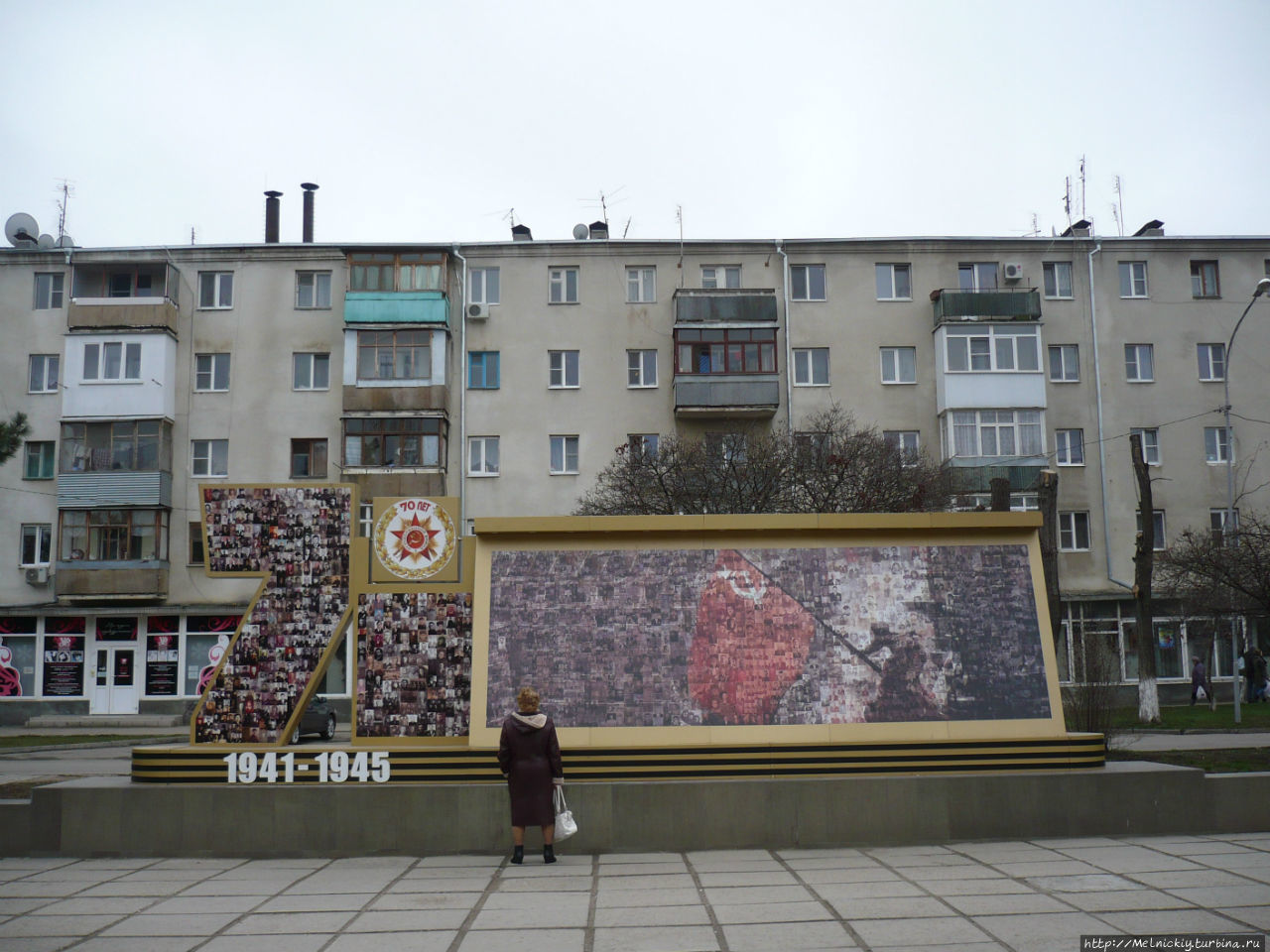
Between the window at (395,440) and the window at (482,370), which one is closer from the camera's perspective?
the window at (395,440)

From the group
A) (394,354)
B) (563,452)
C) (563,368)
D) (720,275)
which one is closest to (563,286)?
(563,368)

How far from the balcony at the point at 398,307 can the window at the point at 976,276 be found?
59.1 feet

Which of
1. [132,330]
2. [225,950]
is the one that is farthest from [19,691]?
[225,950]

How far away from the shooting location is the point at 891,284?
3853cm

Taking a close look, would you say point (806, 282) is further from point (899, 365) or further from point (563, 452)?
point (563, 452)

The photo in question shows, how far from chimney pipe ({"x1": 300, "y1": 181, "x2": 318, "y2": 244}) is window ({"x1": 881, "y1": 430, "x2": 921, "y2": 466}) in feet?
74.2

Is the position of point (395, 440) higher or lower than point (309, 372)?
lower

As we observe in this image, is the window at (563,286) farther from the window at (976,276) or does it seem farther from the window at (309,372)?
the window at (976,276)

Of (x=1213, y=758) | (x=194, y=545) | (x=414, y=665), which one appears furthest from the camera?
(x=194, y=545)

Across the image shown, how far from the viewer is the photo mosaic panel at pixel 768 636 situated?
36.4 feet

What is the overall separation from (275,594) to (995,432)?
3000 centimetres

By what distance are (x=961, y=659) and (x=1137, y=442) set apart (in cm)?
1862

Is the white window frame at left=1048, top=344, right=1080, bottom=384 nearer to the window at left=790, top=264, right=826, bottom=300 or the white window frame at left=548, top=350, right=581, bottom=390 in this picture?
the window at left=790, top=264, right=826, bottom=300

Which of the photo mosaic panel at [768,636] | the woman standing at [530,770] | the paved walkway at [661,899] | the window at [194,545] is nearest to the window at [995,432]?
the window at [194,545]
